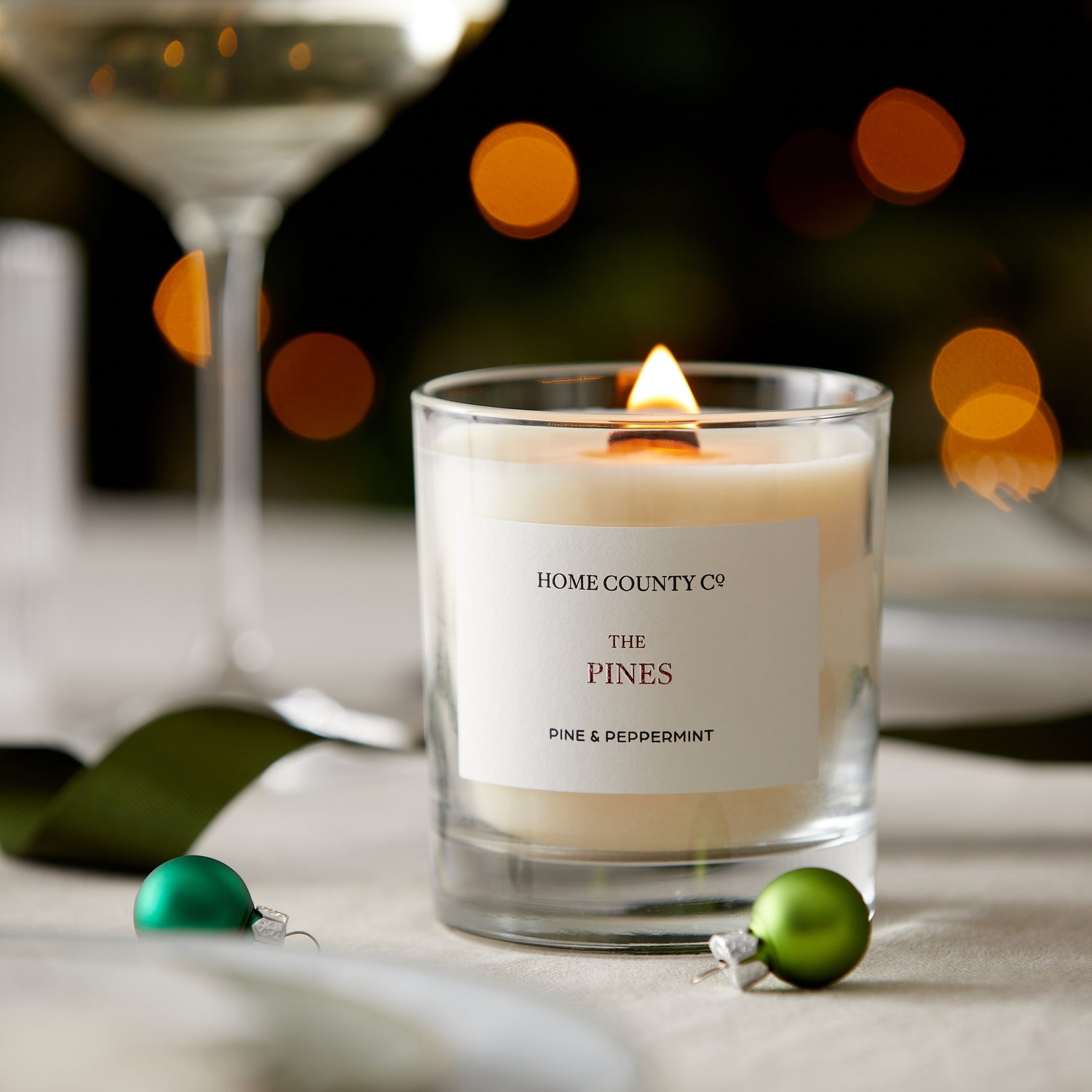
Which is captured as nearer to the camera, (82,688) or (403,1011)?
(403,1011)

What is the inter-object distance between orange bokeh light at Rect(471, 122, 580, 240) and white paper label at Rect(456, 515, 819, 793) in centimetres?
114

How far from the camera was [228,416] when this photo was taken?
0.73 meters

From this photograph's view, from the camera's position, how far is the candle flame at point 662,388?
0.43m

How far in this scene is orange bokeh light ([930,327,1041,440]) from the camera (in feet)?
5.11

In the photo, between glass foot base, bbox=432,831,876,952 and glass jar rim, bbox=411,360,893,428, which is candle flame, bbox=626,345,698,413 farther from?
glass foot base, bbox=432,831,876,952

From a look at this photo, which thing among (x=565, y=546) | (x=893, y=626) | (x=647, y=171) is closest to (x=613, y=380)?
(x=565, y=546)

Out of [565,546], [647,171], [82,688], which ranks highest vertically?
[647,171]

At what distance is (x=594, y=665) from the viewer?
392mm

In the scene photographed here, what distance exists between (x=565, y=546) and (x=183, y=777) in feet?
0.55

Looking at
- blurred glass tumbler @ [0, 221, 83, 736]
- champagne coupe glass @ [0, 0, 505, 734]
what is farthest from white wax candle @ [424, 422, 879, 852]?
blurred glass tumbler @ [0, 221, 83, 736]

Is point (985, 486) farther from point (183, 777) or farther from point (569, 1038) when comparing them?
point (569, 1038)

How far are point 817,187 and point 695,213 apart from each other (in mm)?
128

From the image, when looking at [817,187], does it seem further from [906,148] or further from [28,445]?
[28,445]

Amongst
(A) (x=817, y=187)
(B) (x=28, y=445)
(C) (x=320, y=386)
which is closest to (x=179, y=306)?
(C) (x=320, y=386)
